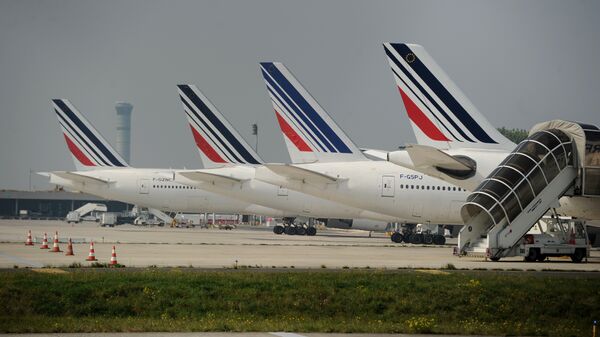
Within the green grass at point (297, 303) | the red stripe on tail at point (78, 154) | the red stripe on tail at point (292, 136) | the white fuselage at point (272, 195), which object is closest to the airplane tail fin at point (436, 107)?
Result: the red stripe on tail at point (292, 136)

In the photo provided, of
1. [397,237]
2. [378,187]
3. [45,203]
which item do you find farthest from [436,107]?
[45,203]

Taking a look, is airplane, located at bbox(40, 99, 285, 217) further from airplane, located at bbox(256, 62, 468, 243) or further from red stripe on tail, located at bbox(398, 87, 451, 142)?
red stripe on tail, located at bbox(398, 87, 451, 142)

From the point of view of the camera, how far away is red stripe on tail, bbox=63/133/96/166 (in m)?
94.1

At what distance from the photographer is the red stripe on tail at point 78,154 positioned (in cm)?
9412

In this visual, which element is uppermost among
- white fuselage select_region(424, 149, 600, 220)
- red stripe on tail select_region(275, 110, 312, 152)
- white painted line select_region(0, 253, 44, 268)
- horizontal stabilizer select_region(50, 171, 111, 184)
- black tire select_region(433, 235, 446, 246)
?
red stripe on tail select_region(275, 110, 312, 152)

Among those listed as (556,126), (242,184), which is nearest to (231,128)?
(242,184)

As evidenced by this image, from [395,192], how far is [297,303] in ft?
118

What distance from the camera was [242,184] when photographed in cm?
7675

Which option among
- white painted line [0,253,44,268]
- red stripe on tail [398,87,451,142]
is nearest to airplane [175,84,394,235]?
red stripe on tail [398,87,451,142]

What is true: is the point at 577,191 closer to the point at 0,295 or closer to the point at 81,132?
the point at 0,295

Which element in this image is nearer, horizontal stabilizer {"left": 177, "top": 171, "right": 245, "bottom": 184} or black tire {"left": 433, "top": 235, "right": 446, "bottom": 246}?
black tire {"left": 433, "top": 235, "right": 446, "bottom": 246}

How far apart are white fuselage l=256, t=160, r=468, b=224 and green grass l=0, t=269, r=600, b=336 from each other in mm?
31155

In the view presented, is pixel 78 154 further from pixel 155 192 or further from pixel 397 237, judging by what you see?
pixel 397 237

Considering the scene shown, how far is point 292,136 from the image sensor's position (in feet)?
224
